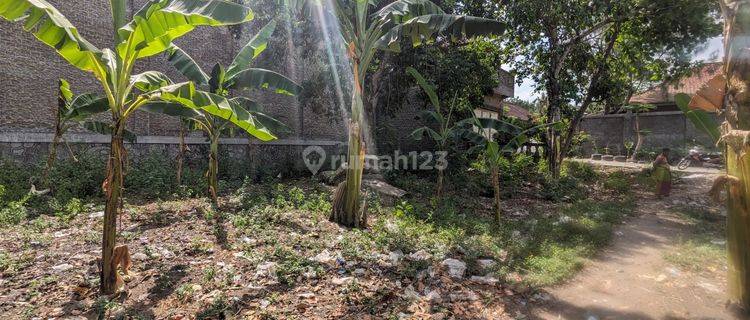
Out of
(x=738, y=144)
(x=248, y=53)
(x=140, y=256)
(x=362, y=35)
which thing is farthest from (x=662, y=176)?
(x=140, y=256)

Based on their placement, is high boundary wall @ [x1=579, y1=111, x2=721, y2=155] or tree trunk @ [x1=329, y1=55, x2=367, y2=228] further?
high boundary wall @ [x1=579, y1=111, x2=721, y2=155]

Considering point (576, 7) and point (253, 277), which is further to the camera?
point (576, 7)

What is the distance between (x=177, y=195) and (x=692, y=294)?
7574 millimetres

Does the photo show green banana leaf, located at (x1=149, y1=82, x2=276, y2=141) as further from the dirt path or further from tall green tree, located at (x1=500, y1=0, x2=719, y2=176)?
tall green tree, located at (x1=500, y1=0, x2=719, y2=176)

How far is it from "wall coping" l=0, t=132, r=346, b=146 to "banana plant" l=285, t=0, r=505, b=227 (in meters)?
4.76

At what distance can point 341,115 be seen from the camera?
11.3 meters

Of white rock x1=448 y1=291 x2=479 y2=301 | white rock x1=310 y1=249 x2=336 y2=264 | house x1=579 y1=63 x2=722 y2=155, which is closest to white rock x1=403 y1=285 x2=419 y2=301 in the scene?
white rock x1=448 y1=291 x2=479 y2=301

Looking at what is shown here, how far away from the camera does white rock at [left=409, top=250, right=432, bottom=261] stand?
455 cm

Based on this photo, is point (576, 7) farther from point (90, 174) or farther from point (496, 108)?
point (90, 174)

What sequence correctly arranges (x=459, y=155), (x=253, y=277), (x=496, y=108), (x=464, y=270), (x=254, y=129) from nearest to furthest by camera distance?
(x=254, y=129) < (x=253, y=277) < (x=464, y=270) < (x=459, y=155) < (x=496, y=108)

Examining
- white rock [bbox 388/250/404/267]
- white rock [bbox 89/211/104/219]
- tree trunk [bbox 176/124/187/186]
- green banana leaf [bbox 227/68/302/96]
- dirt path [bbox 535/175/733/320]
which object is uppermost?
green banana leaf [bbox 227/68/302/96]

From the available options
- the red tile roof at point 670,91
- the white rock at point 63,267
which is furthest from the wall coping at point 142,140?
the red tile roof at point 670,91

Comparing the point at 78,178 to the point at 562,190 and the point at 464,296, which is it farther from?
the point at 562,190

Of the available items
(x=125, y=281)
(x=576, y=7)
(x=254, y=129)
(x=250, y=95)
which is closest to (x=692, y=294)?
(x=254, y=129)
